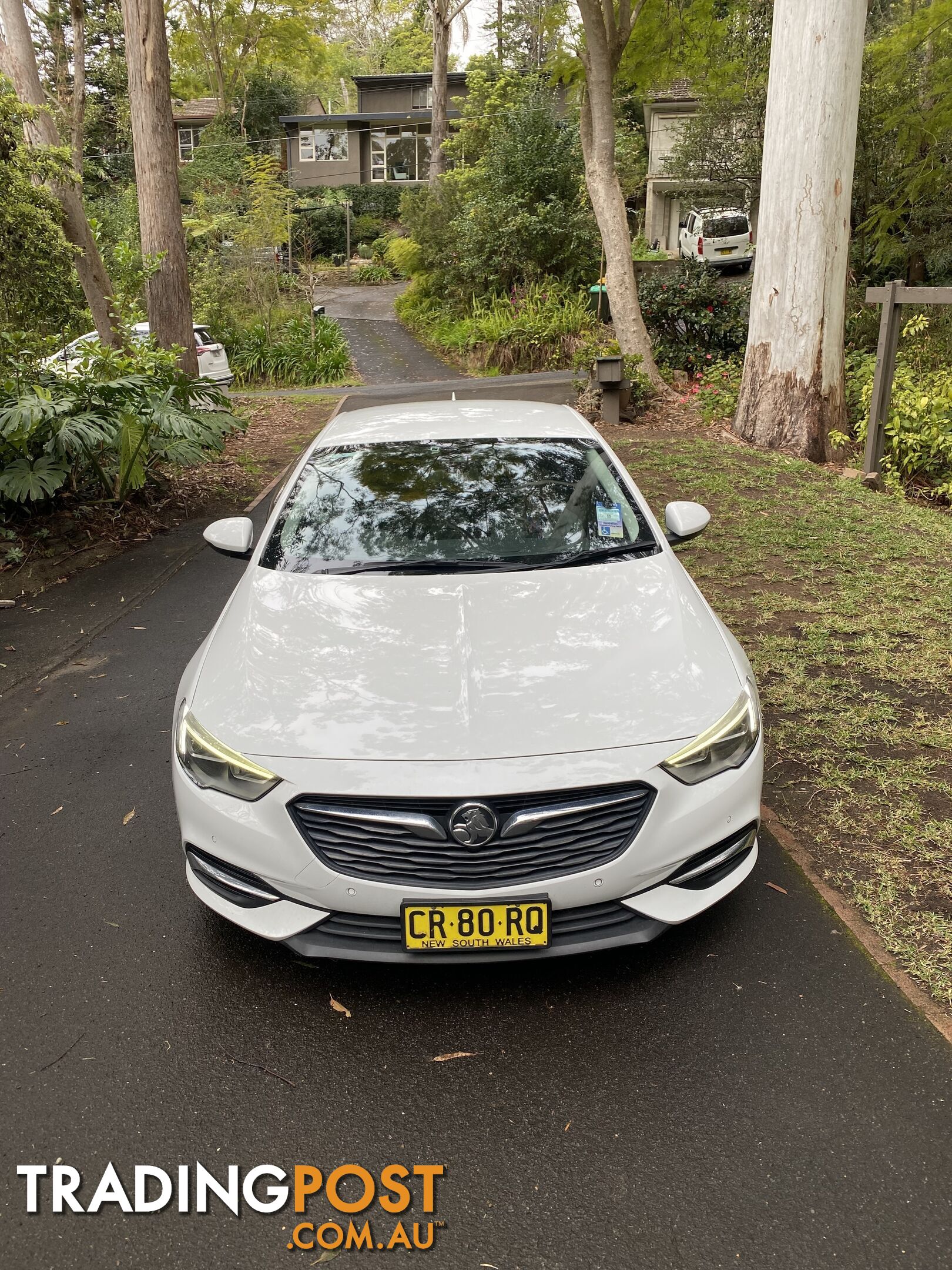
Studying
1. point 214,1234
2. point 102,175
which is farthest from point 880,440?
point 102,175

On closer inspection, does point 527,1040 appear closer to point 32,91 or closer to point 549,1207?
point 549,1207

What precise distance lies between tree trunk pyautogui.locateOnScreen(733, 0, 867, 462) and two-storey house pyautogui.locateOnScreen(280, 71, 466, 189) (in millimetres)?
38792

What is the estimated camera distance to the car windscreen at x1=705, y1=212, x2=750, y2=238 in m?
27.3

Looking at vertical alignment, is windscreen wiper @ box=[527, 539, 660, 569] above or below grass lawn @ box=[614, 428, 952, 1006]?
above

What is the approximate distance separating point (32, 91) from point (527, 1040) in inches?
594

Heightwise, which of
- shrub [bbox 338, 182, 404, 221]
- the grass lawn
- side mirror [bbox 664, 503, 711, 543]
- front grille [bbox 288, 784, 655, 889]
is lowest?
the grass lawn

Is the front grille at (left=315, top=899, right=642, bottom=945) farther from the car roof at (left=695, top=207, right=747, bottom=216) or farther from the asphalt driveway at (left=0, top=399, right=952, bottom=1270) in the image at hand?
Answer: the car roof at (left=695, top=207, right=747, bottom=216)

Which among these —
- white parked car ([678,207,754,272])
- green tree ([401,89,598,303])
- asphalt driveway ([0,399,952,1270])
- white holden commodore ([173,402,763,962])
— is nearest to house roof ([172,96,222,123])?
white parked car ([678,207,754,272])

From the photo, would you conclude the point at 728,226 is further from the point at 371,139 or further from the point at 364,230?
the point at 371,139

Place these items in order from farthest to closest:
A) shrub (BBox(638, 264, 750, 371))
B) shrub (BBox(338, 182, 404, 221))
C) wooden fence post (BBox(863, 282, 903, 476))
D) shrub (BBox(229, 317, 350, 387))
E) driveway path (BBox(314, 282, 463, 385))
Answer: shrub (BBox(338, 182, 404, 221)) → driveway path (BBox(314, 282, 463, 385)) → shrub (BBox(229, 317, 350, 387)) → shrub (BBox(638, 264, 750, 371)) → wooden fence post (BBox(863, 282, 903, 476))

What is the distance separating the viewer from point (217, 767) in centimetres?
287

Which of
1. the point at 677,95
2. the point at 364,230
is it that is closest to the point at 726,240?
the point at 677,95

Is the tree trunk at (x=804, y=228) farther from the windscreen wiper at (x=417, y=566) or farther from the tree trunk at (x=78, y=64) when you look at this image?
the tree trunk at (x=78, y=64)

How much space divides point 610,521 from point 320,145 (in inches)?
1893
